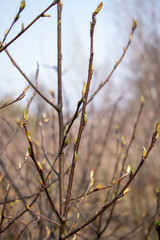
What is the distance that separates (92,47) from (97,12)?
121 millimetres

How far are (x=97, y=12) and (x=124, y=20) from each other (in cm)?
651

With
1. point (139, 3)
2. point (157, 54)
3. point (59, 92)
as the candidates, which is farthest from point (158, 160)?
point (59, 92)

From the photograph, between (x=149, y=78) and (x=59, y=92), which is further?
(x=149, y=78)

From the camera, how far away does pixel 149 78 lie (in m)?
5.45

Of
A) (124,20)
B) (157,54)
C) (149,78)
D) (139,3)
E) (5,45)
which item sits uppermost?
(124,20)

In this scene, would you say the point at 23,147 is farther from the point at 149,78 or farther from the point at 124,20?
the point at 124,20

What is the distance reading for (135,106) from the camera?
6812 mm

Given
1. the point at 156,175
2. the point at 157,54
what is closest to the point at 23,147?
the point at 156,175

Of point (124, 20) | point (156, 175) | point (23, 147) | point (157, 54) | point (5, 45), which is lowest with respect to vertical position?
point (5, 45)

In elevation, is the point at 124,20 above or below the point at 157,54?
above

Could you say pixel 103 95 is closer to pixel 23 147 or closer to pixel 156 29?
pixel 156 29

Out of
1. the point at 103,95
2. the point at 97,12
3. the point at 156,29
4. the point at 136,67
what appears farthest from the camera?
the point at 103,95

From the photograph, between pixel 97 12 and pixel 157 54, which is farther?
pixel 157 54

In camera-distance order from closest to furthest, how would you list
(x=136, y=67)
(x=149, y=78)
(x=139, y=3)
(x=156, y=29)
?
(x=156, y=29) → (x=149, y=78) → (x=139, y=3) → (x=136, y=67)
